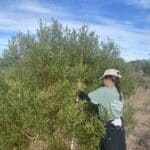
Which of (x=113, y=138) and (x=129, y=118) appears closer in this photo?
(x=113, y=138)

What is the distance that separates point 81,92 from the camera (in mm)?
9070

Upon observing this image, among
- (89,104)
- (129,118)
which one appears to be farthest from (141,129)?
(89,104)

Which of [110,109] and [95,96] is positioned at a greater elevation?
[95,96]

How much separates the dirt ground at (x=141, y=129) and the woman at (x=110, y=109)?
207 inches

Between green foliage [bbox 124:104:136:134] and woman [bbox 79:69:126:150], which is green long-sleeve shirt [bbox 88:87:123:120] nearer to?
woman [bbox 79:69:126:150]

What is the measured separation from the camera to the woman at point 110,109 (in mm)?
8680

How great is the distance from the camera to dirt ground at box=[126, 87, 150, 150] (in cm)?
1594

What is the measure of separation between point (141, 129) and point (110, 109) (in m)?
11.7

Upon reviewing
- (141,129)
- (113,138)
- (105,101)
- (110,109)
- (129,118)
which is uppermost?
(141,129)

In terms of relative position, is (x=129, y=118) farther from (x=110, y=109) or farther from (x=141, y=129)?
(x=141, y=129)

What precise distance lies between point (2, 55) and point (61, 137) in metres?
3.11

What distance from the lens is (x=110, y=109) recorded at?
8.68 metres

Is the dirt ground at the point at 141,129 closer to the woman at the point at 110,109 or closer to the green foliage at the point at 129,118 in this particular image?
the green foliage at the point at 129,118

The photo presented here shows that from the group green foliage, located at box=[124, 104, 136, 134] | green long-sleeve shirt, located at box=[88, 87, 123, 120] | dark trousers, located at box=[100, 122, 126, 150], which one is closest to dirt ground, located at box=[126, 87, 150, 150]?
green foliage, located at box=[124, 104, 136, 134]
